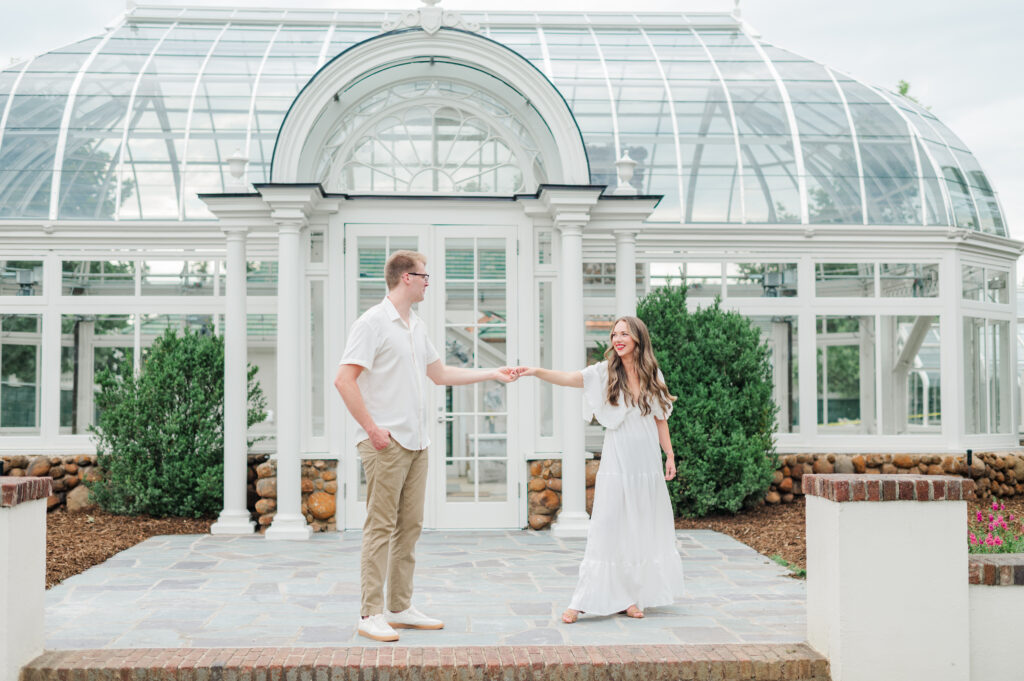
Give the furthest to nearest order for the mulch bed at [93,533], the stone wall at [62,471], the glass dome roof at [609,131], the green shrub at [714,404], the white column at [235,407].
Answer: the glass dome roof at [609,131] < the stone wall at [62,471] < the green shrub at [714,404] < the white column at [235,407] < the mulch bed at [93,533]

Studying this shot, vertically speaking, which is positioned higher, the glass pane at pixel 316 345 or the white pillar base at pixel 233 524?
the glass pane at pixel 316 345

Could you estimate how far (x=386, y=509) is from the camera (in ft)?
15.4

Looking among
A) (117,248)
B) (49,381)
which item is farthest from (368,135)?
(49,381)

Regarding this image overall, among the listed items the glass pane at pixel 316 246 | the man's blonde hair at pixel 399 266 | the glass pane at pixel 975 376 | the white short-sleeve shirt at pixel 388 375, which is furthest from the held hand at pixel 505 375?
the glass pane at pixel 975 376

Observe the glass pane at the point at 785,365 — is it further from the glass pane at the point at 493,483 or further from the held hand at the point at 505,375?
the held hand at the point at 505,375

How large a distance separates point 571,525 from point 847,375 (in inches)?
173

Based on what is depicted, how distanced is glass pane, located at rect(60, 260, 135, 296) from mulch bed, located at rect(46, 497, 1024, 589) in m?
2.40

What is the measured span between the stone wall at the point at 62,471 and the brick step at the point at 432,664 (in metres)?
5.97

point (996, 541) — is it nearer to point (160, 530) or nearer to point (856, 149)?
point (856, 149)

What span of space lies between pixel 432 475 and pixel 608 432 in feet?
11.6

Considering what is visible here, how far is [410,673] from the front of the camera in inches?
168

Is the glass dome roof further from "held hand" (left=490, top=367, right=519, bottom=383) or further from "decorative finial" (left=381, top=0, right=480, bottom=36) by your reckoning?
"held hand" (left=490, top=367, right=519, bottom=383)

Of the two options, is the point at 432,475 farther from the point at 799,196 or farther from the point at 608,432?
the point at 799,196

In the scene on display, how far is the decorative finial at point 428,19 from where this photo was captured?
8.48 m
